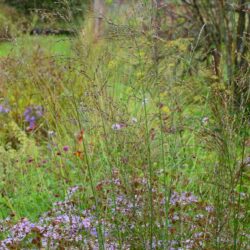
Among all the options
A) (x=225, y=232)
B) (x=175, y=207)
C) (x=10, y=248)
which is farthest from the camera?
(x=175, y=207)

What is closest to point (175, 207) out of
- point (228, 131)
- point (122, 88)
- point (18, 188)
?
point (228, 131)

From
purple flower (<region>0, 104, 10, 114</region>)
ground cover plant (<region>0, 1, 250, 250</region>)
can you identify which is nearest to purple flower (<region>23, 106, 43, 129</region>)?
purple flower (<region>0, 104, 10, 114</region>)

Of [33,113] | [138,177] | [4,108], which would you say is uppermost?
[138,177]

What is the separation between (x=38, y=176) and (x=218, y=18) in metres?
2.90

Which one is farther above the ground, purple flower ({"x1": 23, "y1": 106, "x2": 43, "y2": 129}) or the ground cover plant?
the ground cover plant

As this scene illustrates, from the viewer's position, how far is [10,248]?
2.90 m

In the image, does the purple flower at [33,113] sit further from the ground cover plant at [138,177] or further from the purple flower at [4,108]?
the ground cover plant at [138,177]

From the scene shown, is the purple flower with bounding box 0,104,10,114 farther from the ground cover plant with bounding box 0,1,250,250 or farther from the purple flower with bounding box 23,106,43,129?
the ground cover plant with bounding box 0,1,250,250

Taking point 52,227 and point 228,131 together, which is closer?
point 228,131

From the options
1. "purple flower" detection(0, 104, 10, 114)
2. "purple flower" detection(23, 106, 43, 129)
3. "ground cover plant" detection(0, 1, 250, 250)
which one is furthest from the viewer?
"purple flower" detection(23, 106, 43, 129)

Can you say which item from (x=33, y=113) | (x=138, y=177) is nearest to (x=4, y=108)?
(x=33, y=113)

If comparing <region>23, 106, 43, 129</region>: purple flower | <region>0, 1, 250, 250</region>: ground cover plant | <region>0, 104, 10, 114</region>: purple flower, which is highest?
<region>0, 1, 250, 250</region>: ground cover plant

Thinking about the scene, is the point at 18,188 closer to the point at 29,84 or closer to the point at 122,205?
the point at 122,205

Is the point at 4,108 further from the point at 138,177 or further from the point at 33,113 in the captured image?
the point at 138,177
